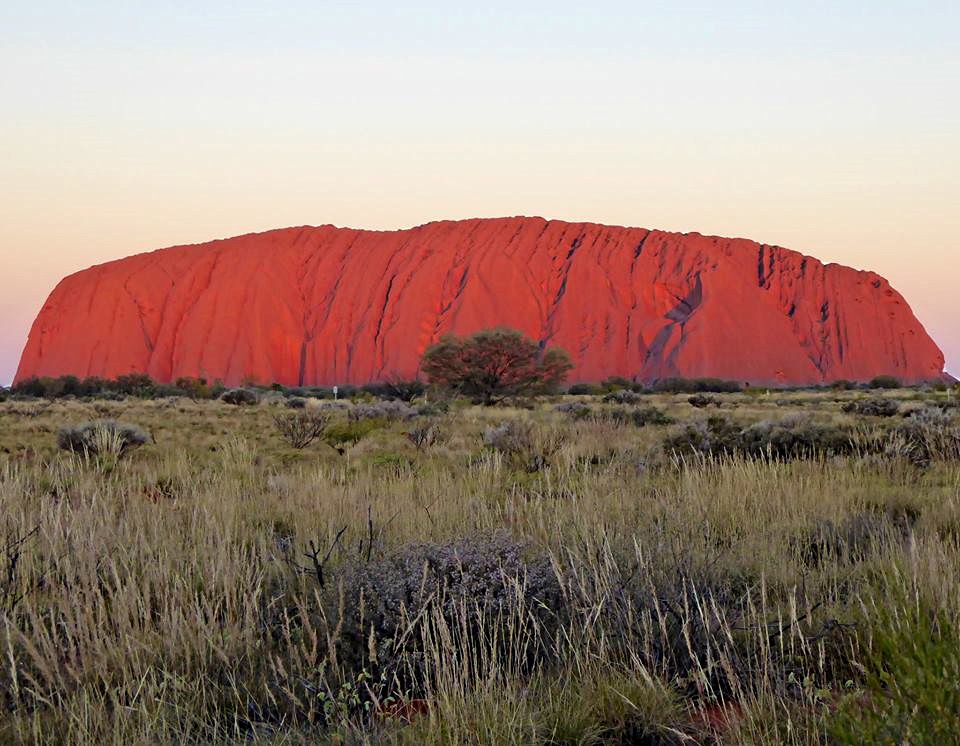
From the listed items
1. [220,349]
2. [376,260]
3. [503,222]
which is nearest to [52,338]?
[220,349]

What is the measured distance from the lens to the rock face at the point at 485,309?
77125 millimetres

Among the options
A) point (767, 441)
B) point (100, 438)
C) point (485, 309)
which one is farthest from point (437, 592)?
point (485, 309)

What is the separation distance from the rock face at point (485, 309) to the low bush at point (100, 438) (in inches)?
2395

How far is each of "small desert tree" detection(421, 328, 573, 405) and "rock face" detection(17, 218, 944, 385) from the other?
35.9 metres

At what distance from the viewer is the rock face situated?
253 feet

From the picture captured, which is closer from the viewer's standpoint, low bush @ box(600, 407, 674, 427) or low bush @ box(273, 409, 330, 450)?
low bush @ box(273, 409, 330, 450)

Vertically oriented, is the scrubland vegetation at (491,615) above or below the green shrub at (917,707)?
below

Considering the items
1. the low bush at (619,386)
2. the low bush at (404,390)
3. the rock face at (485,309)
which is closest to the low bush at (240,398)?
the low bush at (404,390)

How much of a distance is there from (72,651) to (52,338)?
105 meters

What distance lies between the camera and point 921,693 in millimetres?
1660

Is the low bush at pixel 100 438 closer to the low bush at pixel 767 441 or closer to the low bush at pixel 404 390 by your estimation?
the low bush at pixel 767 441

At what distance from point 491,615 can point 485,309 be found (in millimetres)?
76464

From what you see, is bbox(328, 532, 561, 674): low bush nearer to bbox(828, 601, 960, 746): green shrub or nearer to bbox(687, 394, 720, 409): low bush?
bbox(828, 601, 960, 746): green shrub

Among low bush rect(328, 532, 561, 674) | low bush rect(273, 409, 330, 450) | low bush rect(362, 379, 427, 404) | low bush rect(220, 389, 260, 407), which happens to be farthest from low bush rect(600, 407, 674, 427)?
low bush rect(220, 389, 260, 407)
